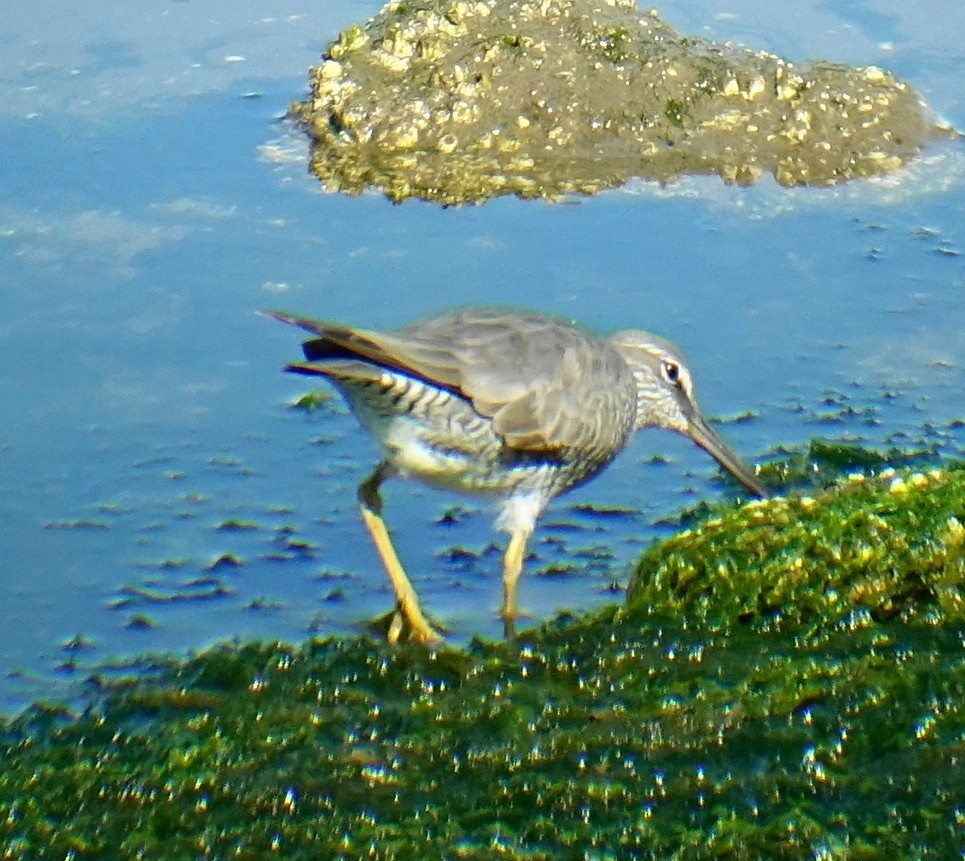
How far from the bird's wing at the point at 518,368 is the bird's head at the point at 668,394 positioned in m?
0.35

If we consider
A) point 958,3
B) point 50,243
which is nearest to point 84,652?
point 50,243

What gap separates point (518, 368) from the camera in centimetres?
561

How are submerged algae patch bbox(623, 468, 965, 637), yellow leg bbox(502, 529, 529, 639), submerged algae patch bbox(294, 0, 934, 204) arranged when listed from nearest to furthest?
submerged algae patch bbox(623, 468, 965, 637)
yellow leg bbox(502, 529, 529, 639)
submerged algae patch bbox(294, 0, 934, 204)

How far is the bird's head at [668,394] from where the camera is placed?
6.35 metres

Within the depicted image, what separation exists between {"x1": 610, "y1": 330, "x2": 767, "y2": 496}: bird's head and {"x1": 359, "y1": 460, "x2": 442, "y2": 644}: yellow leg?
1.14 metres

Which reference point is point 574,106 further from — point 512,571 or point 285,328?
point 512,571

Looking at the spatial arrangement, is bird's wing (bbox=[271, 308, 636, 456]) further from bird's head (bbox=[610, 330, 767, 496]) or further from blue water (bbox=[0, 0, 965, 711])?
blue water (bbox=[0, 0, 965, 711])

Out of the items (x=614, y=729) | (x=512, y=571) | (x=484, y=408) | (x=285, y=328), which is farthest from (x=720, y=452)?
(x=614, y=729)

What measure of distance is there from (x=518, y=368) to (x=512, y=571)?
71 cm

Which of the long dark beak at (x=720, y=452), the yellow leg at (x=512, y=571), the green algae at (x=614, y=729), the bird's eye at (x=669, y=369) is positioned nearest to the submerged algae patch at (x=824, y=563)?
the green algae at (x=614, y=729)

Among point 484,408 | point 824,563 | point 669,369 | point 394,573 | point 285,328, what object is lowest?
point 285,328

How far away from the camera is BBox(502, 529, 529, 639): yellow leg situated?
5.66m

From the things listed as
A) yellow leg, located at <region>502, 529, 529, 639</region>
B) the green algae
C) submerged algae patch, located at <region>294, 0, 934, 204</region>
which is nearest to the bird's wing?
yellow leg, located at <region>502, 529, 529, 639</region>

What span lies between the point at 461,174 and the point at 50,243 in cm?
210
